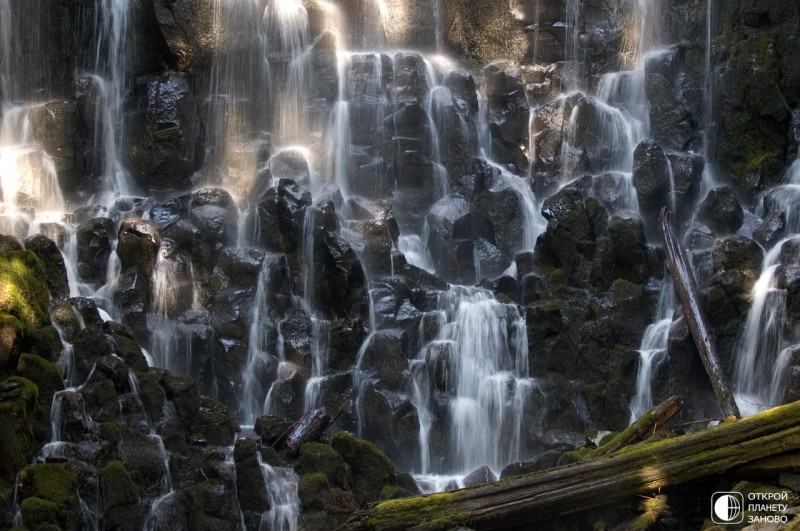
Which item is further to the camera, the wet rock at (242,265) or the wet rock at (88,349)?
the wet rock at (242,265)

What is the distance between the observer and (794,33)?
22.8 m

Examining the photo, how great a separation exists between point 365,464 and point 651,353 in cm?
713

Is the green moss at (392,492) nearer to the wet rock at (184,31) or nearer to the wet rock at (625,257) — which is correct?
the wet rock at (625,257)

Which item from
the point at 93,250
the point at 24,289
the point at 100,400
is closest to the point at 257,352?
the point at 93,250

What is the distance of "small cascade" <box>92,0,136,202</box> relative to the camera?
23.7 metres

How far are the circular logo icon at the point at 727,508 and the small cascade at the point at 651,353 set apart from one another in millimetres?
9797

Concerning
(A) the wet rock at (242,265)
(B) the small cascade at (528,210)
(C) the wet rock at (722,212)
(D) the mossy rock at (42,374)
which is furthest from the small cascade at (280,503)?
(C) the wet rock at (722,212)

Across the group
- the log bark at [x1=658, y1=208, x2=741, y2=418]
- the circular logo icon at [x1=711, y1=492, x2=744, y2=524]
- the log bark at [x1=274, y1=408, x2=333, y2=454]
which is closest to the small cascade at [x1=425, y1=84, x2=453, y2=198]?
the log bark at [x1=658, y1=208, x2=741, y2=418]

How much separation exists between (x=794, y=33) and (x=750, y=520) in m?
18.3

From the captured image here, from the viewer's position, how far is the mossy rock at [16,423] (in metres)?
12.0

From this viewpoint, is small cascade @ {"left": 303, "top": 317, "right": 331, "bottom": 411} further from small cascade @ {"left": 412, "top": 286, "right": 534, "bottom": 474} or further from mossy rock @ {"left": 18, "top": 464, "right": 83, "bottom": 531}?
mossy rock @ {"left": 18, "top": 464, "right": 83, "bottom": 531}

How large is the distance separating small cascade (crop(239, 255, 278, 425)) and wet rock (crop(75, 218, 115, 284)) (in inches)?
132

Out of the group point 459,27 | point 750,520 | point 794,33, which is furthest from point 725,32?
point 750,520

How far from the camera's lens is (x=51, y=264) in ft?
53.7
